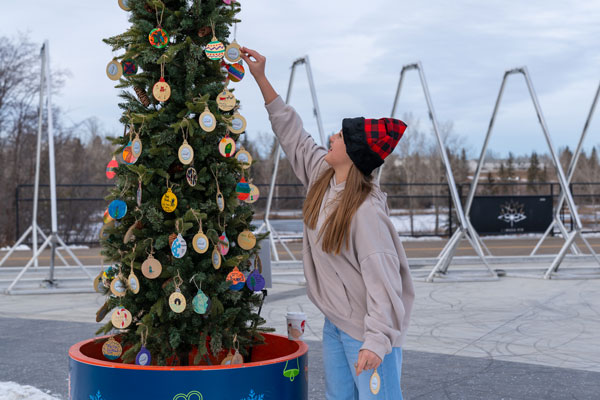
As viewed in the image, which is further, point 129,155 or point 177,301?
point 129,155

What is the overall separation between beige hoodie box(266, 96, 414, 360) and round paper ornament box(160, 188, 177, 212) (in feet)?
1.71

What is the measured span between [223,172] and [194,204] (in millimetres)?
181

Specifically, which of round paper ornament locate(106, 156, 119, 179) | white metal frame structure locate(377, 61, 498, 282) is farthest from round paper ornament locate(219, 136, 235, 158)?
white metal frame structure locate(377, 61, 498, 282)

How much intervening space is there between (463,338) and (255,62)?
12.8 feet

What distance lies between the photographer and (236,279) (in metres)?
2.60

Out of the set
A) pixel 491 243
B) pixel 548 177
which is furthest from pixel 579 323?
pixel 548 177

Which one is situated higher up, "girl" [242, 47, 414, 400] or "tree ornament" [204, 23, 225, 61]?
"tree ornament" [204, 23, 225, 61]

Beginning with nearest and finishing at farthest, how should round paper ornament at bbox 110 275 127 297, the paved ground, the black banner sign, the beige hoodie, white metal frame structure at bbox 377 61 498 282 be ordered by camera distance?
the beige hoodie, round paper ornament at bbox 110 275 127 297, the paved ground, white metal frame structure at bbox 377 61 498 282, the black banner sign

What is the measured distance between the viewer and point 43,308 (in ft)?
25.2

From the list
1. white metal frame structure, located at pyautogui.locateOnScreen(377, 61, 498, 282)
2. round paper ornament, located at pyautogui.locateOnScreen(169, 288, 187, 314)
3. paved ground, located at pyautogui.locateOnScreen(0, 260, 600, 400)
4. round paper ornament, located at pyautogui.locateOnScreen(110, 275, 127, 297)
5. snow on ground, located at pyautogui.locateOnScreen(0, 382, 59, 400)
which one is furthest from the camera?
white metal frame structure, located at pyautogui.locateOnScreen(377, 61, 498, 282)

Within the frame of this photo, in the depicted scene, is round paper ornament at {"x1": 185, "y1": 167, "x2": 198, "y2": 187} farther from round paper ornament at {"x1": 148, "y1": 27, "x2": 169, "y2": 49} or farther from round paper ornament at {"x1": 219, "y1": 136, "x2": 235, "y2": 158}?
round paper ornament at {"x1": 148, "y1": 27, "x2": 169, "y2": 49}

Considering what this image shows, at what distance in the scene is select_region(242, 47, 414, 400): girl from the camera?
7.22 feet

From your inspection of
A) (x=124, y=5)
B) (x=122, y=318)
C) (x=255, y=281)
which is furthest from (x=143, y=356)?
(x=124, y=5)

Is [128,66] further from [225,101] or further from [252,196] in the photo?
[252,196]
